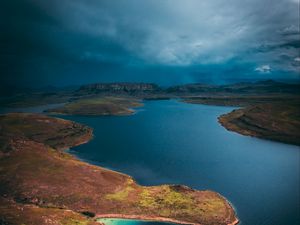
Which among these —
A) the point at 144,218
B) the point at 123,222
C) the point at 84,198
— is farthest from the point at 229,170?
the point at 84,198

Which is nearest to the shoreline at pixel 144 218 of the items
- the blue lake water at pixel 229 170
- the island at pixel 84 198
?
the island at pixel 84 198

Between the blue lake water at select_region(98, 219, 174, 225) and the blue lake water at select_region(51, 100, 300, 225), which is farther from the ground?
the blue lake water at select_region(51, 100, 300, 225)

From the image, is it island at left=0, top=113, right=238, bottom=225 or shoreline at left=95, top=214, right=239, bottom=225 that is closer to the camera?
island at left=0, top=113, right=238, bottom=225

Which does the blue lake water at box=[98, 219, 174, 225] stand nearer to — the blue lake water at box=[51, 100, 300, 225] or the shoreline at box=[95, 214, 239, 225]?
the shoreline at box=[95, 214, 239, 225]

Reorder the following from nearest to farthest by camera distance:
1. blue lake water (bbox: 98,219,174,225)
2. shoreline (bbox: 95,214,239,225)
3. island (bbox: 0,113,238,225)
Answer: blue lake water (bbox: 98,219,174,225) → island (bbox: 0,113,238,225) → shoreline (bbox: 95,214,239,225)

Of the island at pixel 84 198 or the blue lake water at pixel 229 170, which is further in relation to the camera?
the blue lake water at pixel 229 170

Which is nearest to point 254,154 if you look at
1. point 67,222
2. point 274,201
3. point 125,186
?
point 274,201

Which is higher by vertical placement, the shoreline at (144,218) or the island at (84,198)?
the island at (84,198)

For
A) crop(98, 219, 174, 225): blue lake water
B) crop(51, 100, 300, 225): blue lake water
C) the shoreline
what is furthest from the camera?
crop(51, 100, 300, 225): blue lake water

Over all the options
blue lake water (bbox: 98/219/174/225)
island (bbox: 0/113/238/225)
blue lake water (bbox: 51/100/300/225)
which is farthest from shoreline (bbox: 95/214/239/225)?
blue lake water (bbox: 51/100/300/225)

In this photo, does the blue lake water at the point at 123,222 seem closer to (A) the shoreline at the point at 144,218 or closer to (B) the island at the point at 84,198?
(A) the shoreline at the point at 144,218
